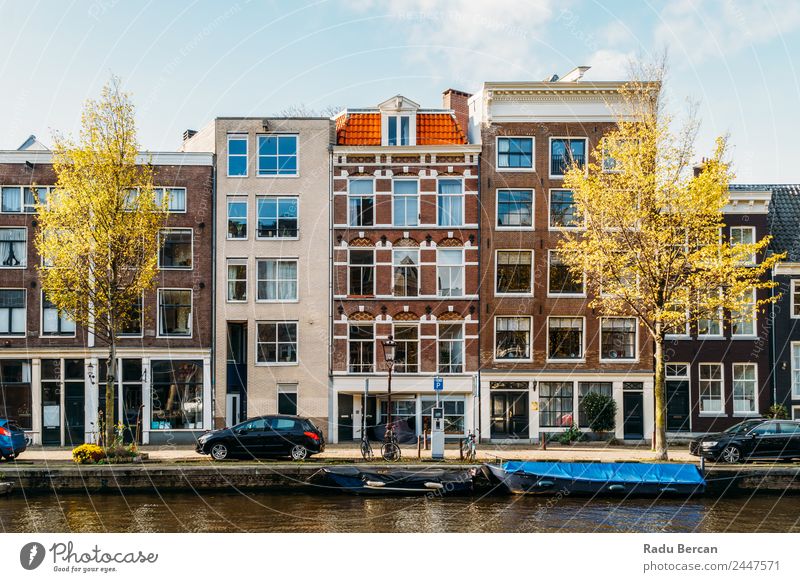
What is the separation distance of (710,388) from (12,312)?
34.0 meters

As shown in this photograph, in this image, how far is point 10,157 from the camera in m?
47.1

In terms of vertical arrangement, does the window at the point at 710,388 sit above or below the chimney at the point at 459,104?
below

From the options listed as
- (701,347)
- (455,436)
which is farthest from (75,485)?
(701,347)

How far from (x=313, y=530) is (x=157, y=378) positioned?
22.0 metres

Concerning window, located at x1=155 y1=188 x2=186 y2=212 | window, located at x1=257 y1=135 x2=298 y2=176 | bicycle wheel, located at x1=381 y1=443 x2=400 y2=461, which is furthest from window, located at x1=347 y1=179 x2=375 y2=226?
bicycle wheel, located at x1=381 y1=443 x2=400 y2=461

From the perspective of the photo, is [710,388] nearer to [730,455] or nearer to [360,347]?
[730,455]

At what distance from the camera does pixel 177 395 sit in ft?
155

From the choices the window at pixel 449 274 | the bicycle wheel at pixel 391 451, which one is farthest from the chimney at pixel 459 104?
the bicycle wheel at pixel 391 451

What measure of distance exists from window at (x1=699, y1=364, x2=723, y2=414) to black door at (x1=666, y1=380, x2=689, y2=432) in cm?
76

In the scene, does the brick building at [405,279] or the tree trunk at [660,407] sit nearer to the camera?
the tree trunk at [660,407]

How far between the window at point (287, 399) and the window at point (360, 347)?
3.01 meters

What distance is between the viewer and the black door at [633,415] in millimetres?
47406

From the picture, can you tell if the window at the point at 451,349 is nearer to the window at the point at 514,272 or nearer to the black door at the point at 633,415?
the window at the point at 514,272

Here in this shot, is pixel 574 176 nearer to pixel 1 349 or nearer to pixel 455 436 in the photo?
pixel 455 436
